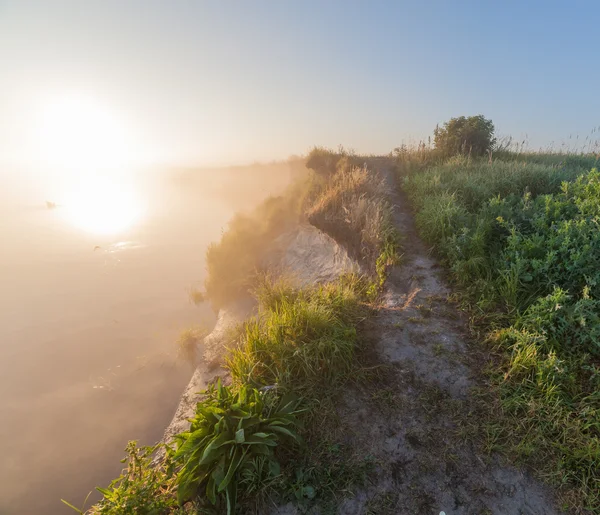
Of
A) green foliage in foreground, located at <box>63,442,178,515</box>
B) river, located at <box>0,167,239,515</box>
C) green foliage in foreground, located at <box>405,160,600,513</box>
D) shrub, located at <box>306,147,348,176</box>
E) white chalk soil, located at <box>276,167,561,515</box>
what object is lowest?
river, located at <box>0,167,239,515</box>

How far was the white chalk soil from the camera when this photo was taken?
3.37 metres

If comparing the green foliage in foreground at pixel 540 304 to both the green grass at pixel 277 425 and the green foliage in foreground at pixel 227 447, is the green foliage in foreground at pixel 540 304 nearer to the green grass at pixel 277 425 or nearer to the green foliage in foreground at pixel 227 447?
the green grass at pixel 277 425

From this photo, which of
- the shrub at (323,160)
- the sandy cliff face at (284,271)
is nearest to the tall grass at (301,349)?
the sandy cliff face at (284,271)

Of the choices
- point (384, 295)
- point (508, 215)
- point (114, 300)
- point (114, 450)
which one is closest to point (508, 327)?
point (384, 295)

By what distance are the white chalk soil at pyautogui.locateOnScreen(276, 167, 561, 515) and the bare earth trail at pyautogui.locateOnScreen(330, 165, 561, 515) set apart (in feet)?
0.04

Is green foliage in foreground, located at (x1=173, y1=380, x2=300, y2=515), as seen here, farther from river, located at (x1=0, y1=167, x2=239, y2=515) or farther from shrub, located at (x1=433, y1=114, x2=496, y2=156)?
shrub, located at (x1=433, y1=114, x2=496, y2=156)

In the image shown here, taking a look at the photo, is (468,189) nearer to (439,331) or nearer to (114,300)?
(439,331)

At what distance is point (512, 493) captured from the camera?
3361mm

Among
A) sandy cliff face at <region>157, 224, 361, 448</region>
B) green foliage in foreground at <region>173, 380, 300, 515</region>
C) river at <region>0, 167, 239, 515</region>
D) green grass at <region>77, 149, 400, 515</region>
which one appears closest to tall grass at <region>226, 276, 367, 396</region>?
green grass at <region>77, 149, 400, 515</region>

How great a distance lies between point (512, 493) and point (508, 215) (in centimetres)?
557

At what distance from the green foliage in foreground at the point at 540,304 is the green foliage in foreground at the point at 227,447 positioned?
116 inches

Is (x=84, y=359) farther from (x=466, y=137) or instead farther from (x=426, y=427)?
(x=466, y=137)

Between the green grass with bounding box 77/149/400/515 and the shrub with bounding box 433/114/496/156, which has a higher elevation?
the shrub with bounding box 433/114/496/156

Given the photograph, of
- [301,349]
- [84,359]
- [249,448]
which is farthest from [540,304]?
[84,359]
